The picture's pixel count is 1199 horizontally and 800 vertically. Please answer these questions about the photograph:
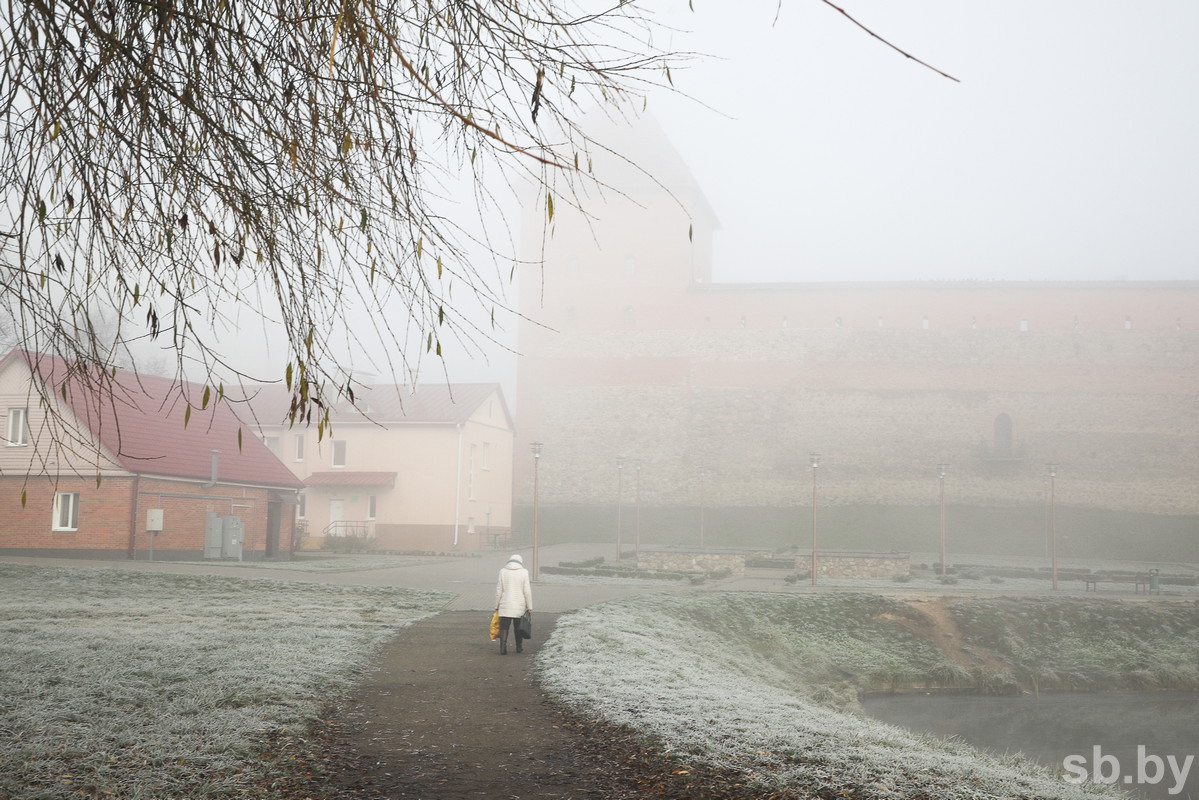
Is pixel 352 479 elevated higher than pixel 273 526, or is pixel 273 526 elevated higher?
pixel 352 479

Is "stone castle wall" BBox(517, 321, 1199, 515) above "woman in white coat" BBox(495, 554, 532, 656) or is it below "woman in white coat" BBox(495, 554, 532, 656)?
above

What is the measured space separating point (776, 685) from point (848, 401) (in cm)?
3026

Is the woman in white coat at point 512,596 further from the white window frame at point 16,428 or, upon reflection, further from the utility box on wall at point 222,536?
the white window frame at point 16,428

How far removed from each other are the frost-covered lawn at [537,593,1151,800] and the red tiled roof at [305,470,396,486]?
2027 centimetres

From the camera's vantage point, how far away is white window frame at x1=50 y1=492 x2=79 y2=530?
23688mm

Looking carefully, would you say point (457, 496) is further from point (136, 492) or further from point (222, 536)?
point (136, 492)

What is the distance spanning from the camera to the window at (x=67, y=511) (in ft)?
77.8

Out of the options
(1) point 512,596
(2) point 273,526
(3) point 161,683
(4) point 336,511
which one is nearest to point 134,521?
(2) point 273,526

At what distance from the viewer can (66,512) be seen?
939 inches

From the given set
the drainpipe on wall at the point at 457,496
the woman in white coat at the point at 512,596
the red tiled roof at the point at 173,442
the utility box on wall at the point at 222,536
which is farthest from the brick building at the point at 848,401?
the woman in white coat at the point at 512,596

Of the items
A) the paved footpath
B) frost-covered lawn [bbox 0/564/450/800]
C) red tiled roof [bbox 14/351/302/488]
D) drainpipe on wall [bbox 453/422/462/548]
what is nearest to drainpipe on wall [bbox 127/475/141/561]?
red tiled roof [bbox 14/351/302/488]

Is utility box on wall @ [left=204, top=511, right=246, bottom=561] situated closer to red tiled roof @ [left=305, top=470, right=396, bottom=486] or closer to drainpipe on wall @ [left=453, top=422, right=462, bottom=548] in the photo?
red tiled roof @ [left=305, top=470, right=396, bottom=486]

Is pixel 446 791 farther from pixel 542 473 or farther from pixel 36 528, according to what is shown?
pixel 542 473

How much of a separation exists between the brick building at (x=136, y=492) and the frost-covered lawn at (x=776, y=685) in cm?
1234
